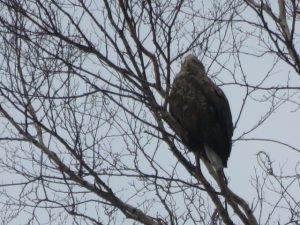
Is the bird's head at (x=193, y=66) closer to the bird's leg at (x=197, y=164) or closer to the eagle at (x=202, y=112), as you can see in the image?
the eagle at (x=202, y=112)

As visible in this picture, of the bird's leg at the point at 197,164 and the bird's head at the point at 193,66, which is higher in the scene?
the bird's head at the point at 193,66

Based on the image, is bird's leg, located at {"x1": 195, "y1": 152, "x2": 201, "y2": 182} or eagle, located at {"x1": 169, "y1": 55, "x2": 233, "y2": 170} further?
eagle, located at {"x1": 169, "y1": 55, "x2": 233, "y2": 170}

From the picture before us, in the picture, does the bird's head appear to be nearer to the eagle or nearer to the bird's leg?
the eagle

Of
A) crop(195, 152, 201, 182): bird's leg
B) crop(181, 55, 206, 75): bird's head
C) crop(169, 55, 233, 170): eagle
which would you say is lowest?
crop(195, 152, 201, 182): bird's leg

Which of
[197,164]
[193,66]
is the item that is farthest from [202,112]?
[197,164]

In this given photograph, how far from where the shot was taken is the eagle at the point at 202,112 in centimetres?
455

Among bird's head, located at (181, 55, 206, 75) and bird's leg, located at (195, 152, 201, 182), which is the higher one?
bird's head, located at (181, 55, 206, 75)

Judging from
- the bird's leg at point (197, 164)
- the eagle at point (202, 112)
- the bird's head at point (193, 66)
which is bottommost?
the bird's leg at point (197, 164)

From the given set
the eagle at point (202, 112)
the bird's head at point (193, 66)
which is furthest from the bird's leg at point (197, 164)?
the bird's head at point (193, 66)

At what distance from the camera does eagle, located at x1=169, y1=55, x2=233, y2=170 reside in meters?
4.55

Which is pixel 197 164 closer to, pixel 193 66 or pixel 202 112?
pixel 202 112

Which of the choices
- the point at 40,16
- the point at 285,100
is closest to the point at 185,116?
the point at 285,100

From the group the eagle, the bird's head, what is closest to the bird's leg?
the eagle

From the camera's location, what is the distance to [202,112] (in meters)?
4.58
